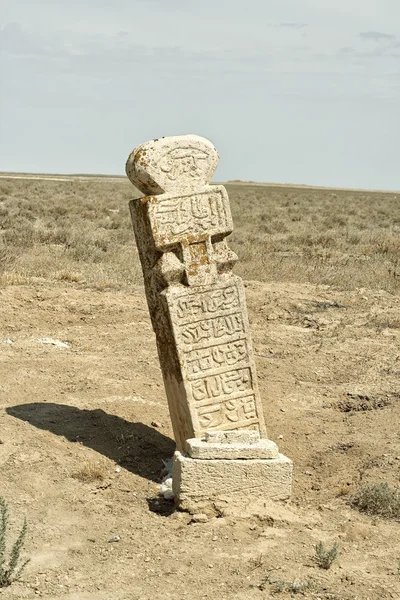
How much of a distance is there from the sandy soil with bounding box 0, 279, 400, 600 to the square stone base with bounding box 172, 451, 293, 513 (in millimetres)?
142

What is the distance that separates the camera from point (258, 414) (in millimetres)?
6293

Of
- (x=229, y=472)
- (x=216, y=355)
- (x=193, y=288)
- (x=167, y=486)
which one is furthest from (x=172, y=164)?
(x=167, y=486)

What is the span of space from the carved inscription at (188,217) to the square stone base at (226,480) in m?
1.63

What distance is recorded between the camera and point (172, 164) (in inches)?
231

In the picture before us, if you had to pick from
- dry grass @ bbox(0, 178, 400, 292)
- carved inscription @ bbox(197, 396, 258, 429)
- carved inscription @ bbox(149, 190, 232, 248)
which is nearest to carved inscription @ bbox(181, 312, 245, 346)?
carved inscription @ bbox(197, 396, 258, 429)

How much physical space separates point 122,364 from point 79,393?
37.6 inches

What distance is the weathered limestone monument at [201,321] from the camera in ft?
18.3

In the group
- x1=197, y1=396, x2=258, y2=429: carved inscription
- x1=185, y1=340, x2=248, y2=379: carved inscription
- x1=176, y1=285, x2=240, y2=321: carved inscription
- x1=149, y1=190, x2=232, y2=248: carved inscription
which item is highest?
x1=149, y1=190, x2=232, y2=248: carved inscription

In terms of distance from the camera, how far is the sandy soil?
448 centimetres

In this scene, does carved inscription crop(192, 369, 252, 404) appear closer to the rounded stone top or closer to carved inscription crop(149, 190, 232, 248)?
carved inscription crop(149, 190, 232, 248)

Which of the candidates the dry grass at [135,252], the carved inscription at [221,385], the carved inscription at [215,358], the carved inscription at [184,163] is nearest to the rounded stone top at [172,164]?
the carved inscription at [184,163]

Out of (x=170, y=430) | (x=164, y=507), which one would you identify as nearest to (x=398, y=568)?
(x=164, y=507)

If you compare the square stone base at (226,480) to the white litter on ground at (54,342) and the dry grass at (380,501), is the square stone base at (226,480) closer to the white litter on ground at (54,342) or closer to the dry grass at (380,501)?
the dry grass at (380,501)

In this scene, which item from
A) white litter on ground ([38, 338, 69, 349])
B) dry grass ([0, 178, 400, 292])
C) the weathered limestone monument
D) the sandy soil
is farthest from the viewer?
dry grass ([0, 178, 400, 292])
